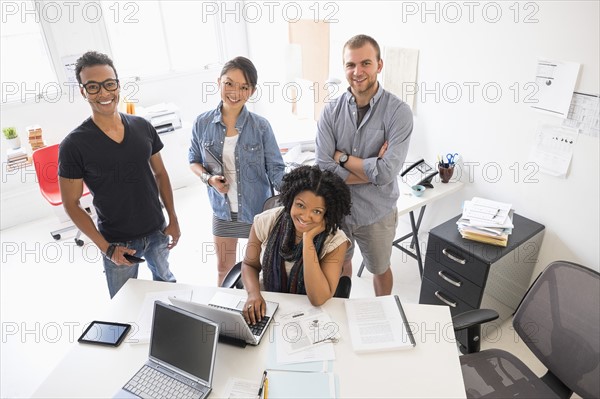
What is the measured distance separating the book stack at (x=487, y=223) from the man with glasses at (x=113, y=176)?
1710 mm

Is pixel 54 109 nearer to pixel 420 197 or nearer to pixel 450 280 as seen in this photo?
pixel 420 197

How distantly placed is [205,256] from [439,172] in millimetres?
1981

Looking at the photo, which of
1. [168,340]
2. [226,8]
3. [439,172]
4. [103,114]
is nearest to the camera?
[168,340]

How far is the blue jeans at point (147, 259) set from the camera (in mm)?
2119

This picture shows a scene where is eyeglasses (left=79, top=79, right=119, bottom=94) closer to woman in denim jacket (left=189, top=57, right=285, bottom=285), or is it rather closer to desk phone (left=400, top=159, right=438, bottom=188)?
woman in denim jacket (left=189, top=57, right=285, bottom=285)

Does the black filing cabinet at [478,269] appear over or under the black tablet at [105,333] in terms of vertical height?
under

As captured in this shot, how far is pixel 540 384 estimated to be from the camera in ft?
5.66

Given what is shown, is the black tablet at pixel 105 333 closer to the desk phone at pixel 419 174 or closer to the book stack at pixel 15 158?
the desk phone at pixel 419 174

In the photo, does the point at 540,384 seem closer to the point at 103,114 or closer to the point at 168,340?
the point at 168,340

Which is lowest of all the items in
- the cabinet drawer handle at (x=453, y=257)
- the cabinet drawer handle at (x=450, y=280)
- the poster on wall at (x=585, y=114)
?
the cabinet drawer handle at (x=450, y=280)

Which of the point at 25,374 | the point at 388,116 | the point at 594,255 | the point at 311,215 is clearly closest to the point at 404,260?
the point at 594,255

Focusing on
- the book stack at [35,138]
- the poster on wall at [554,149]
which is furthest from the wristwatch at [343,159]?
the book stack at [35,138]

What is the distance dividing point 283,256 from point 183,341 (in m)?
0.59

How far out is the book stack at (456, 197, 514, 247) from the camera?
7.79 ft
